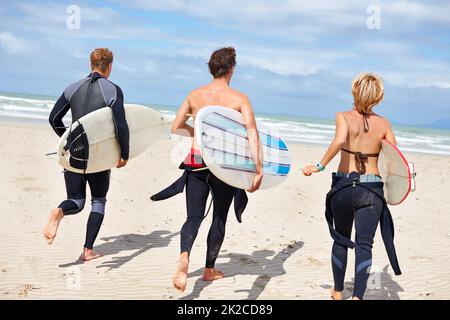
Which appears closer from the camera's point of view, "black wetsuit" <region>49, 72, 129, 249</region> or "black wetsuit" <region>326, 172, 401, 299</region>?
"black wetsuit" <region>326, 172, 401, 299</region>

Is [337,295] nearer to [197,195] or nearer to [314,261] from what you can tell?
[197,195]

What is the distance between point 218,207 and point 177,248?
5.80 ft

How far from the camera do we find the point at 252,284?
492 cm

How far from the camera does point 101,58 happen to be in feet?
15.7

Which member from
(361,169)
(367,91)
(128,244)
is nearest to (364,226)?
(361,169)

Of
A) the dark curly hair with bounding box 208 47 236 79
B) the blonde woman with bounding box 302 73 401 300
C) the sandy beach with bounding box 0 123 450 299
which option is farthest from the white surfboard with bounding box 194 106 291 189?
the blonde woman with bounding box 302 73 401 300

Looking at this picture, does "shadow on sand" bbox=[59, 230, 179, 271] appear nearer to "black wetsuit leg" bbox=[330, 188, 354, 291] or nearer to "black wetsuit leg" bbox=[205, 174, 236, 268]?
"black wetsuit leg" bbox=[205, 174, 236, 268]

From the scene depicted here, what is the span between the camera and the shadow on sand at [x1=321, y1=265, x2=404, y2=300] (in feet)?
15.7

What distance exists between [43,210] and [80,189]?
8.72 feet

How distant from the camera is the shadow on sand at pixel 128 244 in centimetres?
529

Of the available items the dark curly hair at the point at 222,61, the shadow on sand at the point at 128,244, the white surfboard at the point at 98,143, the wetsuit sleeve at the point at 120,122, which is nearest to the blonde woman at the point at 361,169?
the dark curly hair at the point at 222,61

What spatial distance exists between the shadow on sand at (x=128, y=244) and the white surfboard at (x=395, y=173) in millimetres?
2513

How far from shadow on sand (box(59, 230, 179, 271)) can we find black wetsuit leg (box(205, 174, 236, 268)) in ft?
3.60
